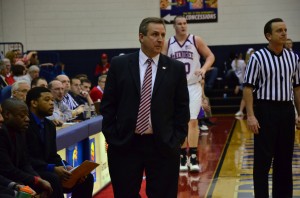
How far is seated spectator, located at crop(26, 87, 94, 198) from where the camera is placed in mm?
5039

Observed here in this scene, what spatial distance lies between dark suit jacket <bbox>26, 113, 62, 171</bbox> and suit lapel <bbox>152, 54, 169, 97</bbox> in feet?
3.94

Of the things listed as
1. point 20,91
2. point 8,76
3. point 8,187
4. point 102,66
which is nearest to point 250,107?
point 8,187

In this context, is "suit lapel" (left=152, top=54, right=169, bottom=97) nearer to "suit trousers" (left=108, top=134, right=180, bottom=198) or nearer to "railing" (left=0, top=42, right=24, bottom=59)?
"suit trousers" (left=108, top=134, right=180, bottom=198)

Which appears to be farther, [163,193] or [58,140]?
[58,140]

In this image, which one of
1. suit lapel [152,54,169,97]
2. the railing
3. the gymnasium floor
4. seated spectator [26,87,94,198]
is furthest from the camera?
the railing

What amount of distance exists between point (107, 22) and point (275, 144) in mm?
14178

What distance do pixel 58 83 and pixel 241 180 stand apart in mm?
2559

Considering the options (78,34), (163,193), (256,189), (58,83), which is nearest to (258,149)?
(256,189)

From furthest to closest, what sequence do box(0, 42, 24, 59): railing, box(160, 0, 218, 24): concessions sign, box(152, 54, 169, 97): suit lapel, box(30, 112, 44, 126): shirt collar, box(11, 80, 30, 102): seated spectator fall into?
box(160, 0, 218, 24): concessions sign
box(0, 42, 24, 59): railing
box(11, 80, 30, 102): seated spectator
box(30, 112, 44, 126): shirt collar
box(152, 54, 169, 97): suit lapel

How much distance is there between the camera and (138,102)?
440 cm

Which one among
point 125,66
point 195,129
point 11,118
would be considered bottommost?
point 195,129

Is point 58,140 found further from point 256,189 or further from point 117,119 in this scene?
point 256,189

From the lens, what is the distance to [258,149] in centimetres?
586

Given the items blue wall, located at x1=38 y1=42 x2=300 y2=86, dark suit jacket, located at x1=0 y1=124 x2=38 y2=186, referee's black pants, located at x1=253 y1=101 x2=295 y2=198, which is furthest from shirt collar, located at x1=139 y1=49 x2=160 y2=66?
blue wall, located at x1=38 y1=42 x2=300 y2=86
